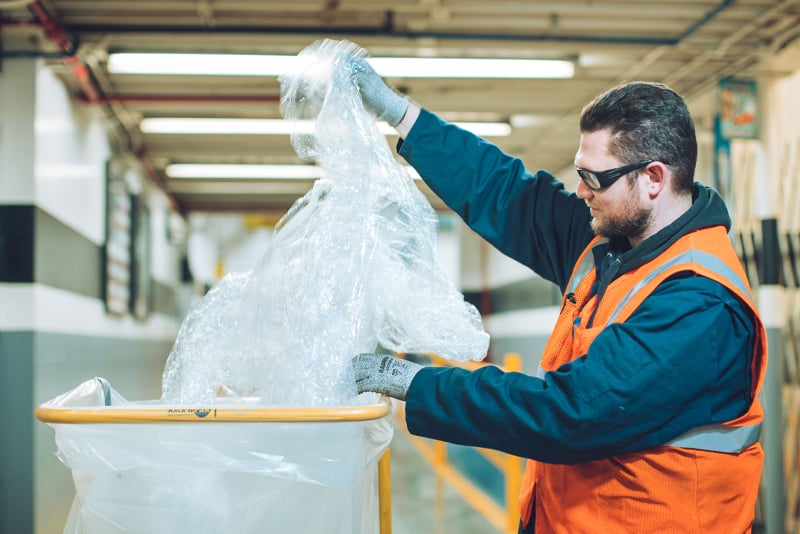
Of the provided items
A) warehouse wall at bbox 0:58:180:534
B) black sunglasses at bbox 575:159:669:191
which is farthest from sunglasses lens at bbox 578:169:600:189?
warehouse wall at bbox 0:58:180:534

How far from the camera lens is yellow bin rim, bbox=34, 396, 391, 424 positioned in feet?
4.66

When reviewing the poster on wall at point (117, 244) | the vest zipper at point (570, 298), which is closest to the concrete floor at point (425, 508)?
the poster on wall at point (117, 244)

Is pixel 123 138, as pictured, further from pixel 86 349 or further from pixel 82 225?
pixel 86 349

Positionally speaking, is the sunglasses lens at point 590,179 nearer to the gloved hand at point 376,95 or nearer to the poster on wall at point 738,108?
the gloved hand at point 376,95

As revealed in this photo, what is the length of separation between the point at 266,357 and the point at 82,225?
4331 mm

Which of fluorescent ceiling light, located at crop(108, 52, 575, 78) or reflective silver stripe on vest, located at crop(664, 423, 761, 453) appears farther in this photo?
fluorescent ceiling light, located at crop(108, 52, 575, 78)

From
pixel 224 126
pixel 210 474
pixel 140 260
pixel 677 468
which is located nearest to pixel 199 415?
pixel 210 474

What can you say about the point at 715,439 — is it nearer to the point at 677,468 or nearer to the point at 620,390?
the point at 677,468

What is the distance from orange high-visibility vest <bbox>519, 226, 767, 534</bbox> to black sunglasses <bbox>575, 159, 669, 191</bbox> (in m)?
0.19

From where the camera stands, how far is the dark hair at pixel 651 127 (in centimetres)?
164

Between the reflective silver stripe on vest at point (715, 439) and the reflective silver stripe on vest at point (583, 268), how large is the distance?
0.44 m

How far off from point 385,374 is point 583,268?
23.1 inches

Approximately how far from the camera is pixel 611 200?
1.68 m

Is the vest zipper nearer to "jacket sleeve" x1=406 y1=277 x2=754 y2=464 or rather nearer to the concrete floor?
"jacket sleeve" x1=406 y1=277 x2=754 y2=464
